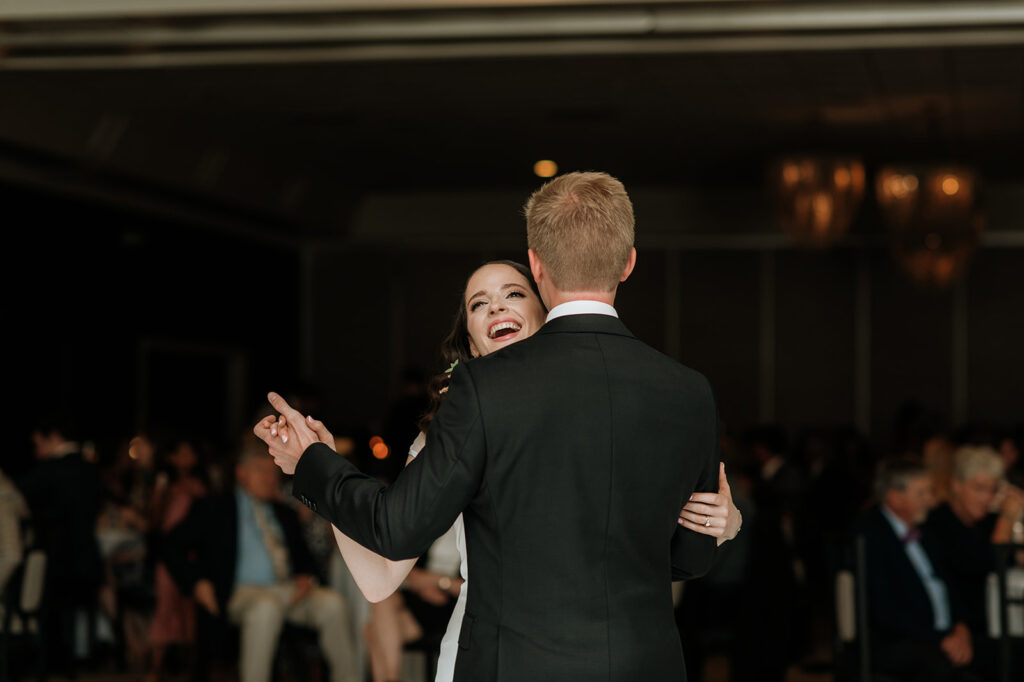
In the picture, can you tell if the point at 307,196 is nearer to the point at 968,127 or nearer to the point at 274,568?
the point at 968,127

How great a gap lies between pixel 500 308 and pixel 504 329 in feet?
0.14

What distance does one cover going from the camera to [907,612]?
5.32 meters

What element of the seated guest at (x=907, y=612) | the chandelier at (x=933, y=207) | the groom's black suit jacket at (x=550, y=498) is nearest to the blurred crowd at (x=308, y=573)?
the seated guest at (x=907, y=612)

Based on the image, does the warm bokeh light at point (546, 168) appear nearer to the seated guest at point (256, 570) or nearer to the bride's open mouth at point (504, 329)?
the seated guest at point (256, 570)

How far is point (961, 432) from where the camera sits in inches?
401

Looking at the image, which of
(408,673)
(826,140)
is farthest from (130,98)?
(826,140)

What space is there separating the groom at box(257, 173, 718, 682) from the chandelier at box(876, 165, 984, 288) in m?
7.67

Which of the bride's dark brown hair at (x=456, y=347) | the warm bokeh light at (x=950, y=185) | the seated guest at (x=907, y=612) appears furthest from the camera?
the warm bokeh light at (x=950, y=185)

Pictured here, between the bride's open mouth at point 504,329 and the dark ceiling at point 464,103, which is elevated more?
the dark ceiling at point 464,103

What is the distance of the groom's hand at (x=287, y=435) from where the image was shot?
2.20 m

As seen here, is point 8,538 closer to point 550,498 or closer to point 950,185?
point 550,498

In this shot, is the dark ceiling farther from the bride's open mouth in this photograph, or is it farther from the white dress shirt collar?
the white dress shirt collar

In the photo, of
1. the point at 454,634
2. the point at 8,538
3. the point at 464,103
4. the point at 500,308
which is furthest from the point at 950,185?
the point at 454,634

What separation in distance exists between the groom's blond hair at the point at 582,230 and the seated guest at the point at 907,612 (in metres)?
3.50
